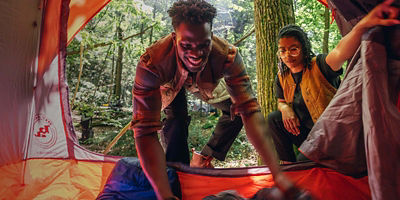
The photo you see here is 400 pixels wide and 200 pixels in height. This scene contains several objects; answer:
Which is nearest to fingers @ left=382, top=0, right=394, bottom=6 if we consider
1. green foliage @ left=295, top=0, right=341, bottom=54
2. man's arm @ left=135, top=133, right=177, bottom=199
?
man's arm @ left=135, top=133, right=177, bottom=199

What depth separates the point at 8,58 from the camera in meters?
1.37

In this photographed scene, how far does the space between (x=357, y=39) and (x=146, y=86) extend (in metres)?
1.02

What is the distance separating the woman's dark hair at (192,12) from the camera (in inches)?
40.8

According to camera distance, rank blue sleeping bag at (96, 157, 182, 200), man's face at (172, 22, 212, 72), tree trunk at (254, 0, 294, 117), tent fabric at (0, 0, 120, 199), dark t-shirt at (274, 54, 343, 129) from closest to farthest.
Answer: man's face at (172, 22, 212, 72) < blue sleeping bag at (96, 157, 182, 200) < tent fabric at (0, 0, 120, 199) < dark t-shirt at (274, 54, 343, 129) < tree trunk at (254, 0, 294, 117)

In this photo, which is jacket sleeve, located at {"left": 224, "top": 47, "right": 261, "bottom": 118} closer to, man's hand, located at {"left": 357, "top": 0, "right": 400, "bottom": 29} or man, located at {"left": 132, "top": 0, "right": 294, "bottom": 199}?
man, located at {"left": 132, "top": 0, "right": 294, "bottom": 199}

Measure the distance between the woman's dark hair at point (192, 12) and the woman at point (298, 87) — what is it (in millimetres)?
856

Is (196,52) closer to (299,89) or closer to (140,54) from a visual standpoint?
(299,89)

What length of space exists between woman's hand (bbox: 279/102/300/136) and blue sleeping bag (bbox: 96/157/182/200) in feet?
2.93

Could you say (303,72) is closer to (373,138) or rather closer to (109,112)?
(373,138)

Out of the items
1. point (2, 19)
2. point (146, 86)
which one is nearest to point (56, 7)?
point (2, 19)

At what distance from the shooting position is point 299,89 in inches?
69.5

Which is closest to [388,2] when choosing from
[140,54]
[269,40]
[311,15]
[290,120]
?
[290,120]

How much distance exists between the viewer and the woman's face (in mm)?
1703

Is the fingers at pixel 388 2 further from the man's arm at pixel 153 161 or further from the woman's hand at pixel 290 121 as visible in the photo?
the man's arm at pixel 153 161
